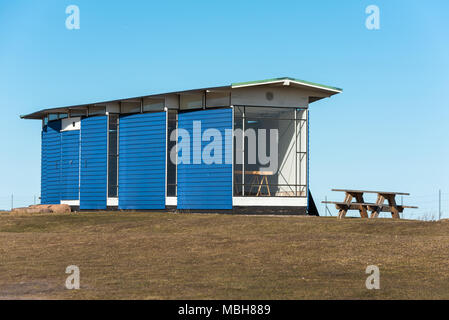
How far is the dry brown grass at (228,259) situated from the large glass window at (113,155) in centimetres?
607

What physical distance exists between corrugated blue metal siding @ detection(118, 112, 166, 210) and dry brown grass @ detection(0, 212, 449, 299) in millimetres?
4640

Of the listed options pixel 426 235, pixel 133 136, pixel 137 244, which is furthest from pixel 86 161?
pixel 426 235

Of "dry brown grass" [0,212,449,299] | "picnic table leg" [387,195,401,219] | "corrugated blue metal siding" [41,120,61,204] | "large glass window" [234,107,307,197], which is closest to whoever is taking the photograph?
"dry brown grass" [0,212,449,299]

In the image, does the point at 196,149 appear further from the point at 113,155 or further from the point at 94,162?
the point at 94,162

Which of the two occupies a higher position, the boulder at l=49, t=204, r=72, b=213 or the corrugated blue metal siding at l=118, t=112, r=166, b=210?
the corrugated blue metal siding at l=118, t=112, r=166, b=210

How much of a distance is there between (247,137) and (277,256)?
1303cm

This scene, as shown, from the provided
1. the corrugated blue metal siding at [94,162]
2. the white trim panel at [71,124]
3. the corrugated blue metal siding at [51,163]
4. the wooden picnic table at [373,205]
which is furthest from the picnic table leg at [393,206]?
the corrugated blue metal siding at [51,163]

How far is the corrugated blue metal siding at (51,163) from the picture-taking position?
29.0 metres

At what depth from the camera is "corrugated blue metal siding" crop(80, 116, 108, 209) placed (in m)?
26.3

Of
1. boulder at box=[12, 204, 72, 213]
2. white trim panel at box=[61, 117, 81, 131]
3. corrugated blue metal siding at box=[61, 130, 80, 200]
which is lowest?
boulder at box=[12, 204, 72, 213]

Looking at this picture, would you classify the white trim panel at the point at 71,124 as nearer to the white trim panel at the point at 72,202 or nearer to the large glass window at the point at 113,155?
the large glass window at the point at 113,155

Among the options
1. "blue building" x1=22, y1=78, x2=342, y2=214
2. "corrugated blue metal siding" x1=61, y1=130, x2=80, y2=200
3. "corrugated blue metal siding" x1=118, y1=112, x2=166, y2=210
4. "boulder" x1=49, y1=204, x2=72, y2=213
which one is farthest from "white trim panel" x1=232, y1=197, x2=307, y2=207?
"boulder" x1=49, y1=204, x2=72, y2=213

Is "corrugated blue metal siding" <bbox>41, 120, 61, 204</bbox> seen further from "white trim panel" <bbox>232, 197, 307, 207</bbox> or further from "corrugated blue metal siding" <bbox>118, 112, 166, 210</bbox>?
"white trim panel" <bbox>232, 197, 307, 207</bbox>
